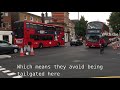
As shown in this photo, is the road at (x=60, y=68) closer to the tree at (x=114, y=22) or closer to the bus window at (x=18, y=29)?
the bus window at (x=18, y=29)

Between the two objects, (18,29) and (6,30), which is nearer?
(18,29)

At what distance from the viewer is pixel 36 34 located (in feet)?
101

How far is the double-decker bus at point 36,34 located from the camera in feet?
91.9

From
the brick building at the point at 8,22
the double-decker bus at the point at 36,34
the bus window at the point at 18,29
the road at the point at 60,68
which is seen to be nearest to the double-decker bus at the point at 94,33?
the double-decker bus at the point at 36,34

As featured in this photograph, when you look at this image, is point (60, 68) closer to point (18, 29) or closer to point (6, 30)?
point (18, 29)

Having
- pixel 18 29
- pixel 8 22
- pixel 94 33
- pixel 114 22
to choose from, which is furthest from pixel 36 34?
pixel 114 22

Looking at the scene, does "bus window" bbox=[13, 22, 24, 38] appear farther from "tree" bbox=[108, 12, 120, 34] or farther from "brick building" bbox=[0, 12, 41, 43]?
"tree" bbox=[108, 12, 120, 34]

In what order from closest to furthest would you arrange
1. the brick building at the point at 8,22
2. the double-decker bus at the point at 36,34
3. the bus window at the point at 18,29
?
the bus window at the point at 18,29
the double-decker bus at the point at 36,34
the brick building at the point at 8,22

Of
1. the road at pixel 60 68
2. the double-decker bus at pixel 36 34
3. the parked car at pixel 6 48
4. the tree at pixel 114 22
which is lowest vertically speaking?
the road at pixel 60 68

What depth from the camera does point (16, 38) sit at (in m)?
27.7

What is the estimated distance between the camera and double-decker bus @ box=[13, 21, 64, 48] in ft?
91.9

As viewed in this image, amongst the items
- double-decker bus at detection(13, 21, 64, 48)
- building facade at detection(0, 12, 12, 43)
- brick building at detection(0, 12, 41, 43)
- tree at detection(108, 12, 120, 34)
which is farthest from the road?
tree at detection(108, 12, 120, 34)
